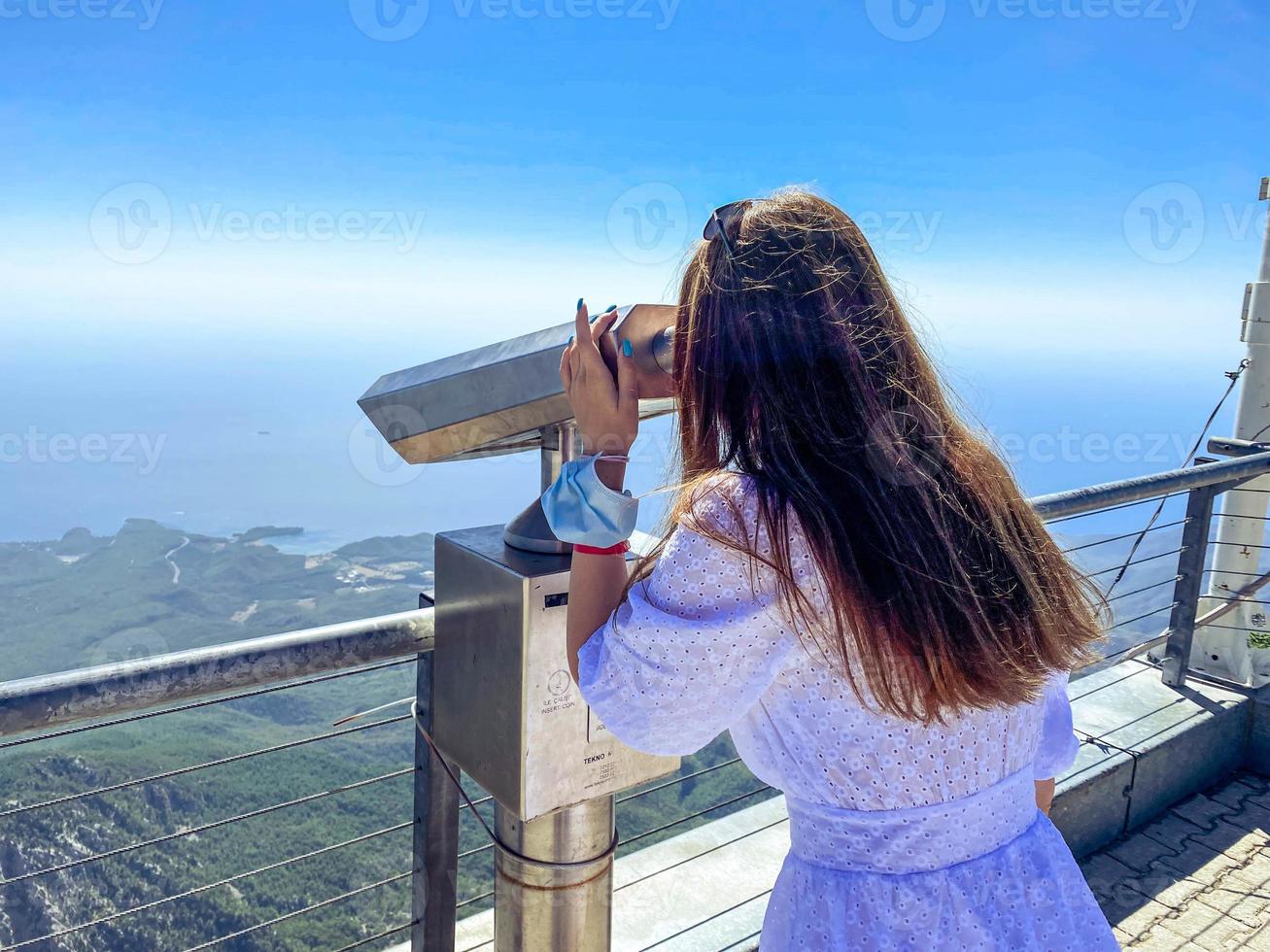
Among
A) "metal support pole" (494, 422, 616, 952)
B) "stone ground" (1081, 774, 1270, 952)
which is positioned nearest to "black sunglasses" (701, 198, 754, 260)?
"metal support pole" (494, 422, 616, 952)

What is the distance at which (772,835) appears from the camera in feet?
7.48

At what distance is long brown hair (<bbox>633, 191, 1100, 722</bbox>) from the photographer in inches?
36.2

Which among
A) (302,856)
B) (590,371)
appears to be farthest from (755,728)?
(302,856)

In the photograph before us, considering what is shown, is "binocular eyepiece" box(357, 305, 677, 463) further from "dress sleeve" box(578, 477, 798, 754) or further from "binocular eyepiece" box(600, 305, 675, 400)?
"dress sleeve" box(578, 477, 798, 754)

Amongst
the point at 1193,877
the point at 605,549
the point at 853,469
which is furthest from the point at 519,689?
the point at 1193,877

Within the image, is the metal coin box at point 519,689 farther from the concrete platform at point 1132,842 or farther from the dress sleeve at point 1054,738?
the concrete platform at point 1132,842

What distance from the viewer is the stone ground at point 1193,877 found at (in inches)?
93.7

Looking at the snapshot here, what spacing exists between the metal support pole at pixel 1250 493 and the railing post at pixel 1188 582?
1.27 feet

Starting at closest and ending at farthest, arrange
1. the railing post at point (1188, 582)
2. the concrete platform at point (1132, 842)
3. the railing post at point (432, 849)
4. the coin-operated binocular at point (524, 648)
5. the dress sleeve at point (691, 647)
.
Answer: the dress sleeve at point (691, 647) < the coin-operated binocular at point (524, 648) < the railing post at point (432, 849) < the concrete platform at point (1132, 842) < the railing post at point (1188, 582)

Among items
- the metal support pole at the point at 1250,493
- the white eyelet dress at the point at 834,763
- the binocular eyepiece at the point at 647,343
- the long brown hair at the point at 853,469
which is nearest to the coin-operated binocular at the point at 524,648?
the binocular eyepiece at the point at 647,343

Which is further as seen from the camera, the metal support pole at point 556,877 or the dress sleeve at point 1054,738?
the metal support pole at point 556,877

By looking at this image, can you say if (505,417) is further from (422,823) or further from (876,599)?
(422,823)

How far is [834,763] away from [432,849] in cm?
83

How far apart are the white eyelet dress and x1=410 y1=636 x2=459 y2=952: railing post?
638mm
